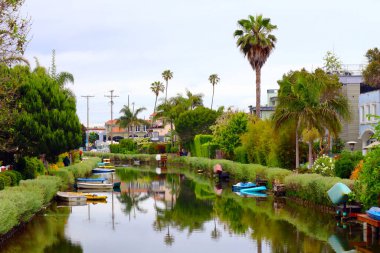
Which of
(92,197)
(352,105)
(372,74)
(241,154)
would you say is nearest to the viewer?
(92,197)

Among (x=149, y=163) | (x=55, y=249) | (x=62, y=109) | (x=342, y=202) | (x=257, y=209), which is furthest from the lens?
(x=149, y=163)

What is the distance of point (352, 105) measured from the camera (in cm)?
5744

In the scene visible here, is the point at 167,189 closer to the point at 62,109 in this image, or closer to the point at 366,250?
the point at 62,109

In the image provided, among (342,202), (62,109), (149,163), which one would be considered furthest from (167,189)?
(149,163)

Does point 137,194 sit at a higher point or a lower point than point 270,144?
lower

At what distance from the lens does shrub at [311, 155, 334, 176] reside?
34781mm

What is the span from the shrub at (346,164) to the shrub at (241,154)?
2057 centimetres

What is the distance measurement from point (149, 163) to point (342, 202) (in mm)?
74272

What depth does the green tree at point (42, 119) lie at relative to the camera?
35.9 metres

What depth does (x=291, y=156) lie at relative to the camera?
43.0 m

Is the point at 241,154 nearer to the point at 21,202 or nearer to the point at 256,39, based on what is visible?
the point at 256,39

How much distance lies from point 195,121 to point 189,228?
6148 cm

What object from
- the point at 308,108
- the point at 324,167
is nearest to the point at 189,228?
the point at 324,167

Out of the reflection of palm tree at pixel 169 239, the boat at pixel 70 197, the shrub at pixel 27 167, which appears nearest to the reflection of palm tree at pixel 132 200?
the boat at pixel 70 197
